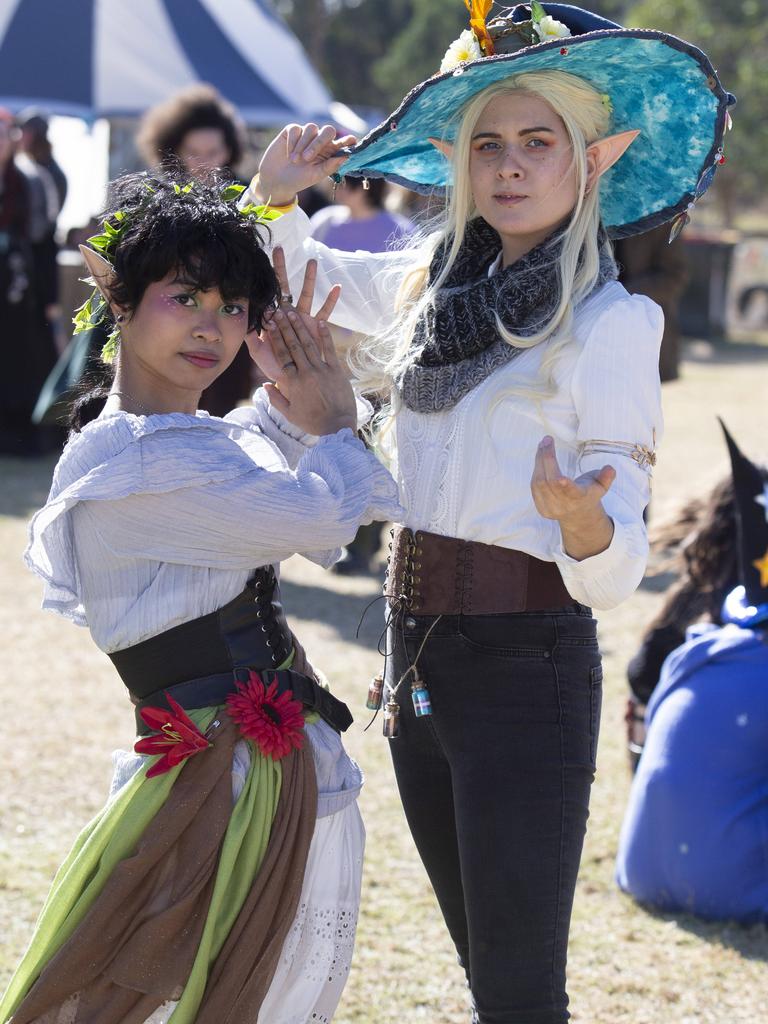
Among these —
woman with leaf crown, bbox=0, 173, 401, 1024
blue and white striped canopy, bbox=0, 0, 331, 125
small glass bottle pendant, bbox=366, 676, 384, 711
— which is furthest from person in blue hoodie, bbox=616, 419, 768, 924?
blue and white striped canopy, bbox=0, 0, 331, 125

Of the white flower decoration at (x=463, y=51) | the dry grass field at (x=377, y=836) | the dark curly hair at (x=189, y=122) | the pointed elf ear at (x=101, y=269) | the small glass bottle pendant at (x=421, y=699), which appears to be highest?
the dark curly hair at (x=189, y=122)

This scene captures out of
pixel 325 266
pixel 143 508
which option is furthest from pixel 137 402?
pixel 325 266

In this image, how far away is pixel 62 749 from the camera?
14.6 ft

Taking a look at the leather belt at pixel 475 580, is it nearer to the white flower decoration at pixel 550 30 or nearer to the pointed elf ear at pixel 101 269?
the pointed elf ear at pixel 101 269

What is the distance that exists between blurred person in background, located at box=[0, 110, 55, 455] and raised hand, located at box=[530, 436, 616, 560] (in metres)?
7.31

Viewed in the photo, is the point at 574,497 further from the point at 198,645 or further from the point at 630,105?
the point at 630,105

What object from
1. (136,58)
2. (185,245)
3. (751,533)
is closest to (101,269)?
(185,245)

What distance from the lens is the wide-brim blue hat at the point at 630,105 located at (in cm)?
204

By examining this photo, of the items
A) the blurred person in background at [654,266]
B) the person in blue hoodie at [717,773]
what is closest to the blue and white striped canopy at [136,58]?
the blurred person in background at [654,266]

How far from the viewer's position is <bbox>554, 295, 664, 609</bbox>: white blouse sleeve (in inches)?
75.7

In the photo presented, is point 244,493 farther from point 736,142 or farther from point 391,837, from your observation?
point 736,142

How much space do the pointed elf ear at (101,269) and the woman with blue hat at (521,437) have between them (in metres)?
0.31

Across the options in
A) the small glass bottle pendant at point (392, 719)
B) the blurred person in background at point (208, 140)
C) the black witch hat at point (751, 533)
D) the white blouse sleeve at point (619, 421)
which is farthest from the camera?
the blurred person in background at point (208, 140)

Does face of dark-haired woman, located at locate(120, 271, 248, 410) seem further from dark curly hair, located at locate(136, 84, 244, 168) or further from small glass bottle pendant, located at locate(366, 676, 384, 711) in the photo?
dark curly hair, located at locate(136, 84, 244, 168)
